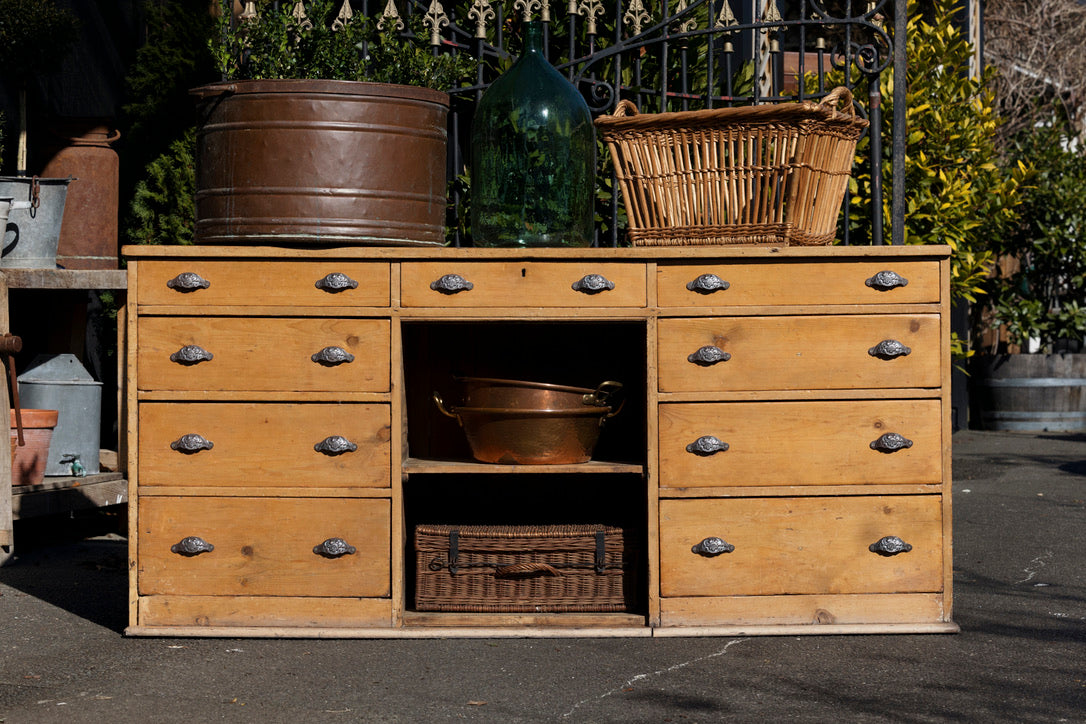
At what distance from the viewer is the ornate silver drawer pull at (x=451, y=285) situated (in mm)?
3436

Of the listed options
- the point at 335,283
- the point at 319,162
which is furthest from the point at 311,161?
the point at 335,283

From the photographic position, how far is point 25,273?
464 cm

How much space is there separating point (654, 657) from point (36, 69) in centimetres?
403

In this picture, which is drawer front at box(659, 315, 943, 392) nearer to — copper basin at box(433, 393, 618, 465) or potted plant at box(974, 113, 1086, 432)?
copper basin at box(433, 393, 618, 465)

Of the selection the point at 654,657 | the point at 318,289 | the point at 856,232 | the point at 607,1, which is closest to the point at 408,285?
the point at 318,289

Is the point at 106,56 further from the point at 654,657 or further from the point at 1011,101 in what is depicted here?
the point at 1011,101

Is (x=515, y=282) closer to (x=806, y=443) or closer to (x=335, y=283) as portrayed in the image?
(x=335, y=283)

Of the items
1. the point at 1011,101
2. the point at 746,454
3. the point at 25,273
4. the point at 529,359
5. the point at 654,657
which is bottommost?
the point at 654,657

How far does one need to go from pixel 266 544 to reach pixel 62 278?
6.14ft

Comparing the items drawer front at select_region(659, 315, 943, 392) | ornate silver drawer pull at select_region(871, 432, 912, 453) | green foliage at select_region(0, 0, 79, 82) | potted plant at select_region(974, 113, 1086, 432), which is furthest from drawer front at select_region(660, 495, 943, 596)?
potted plant at select_region(974, 113, 1086, 432)

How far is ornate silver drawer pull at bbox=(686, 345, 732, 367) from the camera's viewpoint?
11.3ft

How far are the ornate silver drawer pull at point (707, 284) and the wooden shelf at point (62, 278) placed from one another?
7.59 ft

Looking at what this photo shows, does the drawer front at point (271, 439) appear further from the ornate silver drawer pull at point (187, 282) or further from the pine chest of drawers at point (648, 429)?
the ornate silver drawer pull at point (187, 282)

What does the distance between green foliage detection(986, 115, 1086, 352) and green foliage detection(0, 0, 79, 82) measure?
274 inches
